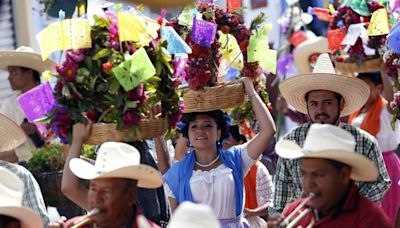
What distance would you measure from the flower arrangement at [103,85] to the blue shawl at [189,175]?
80cm

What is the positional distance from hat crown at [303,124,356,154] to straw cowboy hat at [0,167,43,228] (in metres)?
1.56

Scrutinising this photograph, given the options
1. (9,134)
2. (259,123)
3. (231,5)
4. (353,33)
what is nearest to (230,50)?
(231,5)

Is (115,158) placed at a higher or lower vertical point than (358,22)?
higher

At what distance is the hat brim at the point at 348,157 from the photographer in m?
5.46

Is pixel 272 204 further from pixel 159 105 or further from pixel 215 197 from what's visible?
pixel 159 105

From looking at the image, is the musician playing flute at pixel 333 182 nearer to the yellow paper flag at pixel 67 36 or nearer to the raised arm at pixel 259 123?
the raised arm at pixel 259 123

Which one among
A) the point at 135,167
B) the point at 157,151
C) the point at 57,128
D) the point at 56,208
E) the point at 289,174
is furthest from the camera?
the point at 56,208

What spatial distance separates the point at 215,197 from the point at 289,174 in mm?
532

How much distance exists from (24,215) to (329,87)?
250 centimetres

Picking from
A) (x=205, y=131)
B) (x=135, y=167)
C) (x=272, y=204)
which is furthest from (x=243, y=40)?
(x=135, y=167)

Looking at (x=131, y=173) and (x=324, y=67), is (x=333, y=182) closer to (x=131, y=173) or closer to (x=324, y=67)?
(x=131, y=173)

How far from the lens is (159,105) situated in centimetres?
670

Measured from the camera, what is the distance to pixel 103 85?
→ 639cm

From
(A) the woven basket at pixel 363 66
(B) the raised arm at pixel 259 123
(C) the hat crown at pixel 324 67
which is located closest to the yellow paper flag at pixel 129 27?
(B) the raised arm at pixel 259 123
